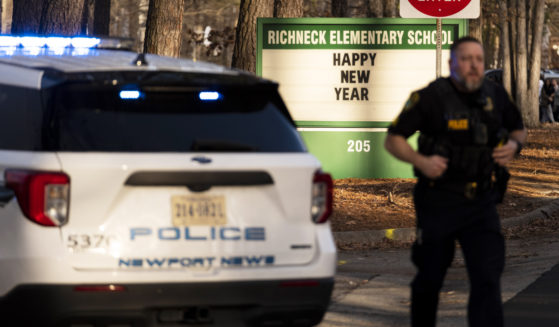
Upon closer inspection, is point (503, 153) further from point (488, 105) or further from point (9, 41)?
point (9, 41)

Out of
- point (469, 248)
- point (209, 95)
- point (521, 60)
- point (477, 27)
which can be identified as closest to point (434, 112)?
point (469, 248)

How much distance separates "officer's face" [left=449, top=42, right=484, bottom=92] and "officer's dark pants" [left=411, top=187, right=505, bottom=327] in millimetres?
609

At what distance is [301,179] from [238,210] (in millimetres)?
362

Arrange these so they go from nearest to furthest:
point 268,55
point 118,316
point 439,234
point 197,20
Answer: point 118,316
point 439,234
point 268,55
point 197,20

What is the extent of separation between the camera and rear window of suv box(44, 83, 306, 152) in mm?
5992

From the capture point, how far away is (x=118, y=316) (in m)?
5.95

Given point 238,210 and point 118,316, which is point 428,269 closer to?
point 238,210

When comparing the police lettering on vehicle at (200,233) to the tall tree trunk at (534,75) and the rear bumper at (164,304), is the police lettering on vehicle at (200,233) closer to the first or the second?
the rear bumper at (164,304)

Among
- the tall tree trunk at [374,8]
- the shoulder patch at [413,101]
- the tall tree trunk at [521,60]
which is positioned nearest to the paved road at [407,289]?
the shoulder patch at [413,101]

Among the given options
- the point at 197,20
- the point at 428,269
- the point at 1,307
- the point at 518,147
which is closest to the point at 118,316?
the point at 1,307

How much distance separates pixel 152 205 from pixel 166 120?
0.44 m

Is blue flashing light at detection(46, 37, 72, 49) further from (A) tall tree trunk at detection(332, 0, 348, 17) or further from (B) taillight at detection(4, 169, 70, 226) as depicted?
(A) tall tree trunk at detection(332, 0, 348, 17)

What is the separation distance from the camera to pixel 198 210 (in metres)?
6.04

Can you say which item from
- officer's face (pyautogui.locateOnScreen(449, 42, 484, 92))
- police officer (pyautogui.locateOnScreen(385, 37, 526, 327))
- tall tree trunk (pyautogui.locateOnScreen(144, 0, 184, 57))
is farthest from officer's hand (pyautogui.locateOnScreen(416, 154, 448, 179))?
tall tree trunk (pyautogui.locateOnScreen(144, 0, 184, 57))
